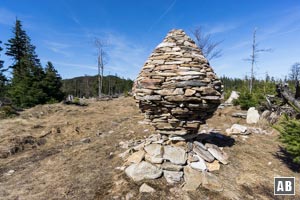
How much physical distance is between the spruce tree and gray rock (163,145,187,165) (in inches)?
757

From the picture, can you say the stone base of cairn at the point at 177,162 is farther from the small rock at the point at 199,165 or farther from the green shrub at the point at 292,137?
the green shrub at the point at 292,137

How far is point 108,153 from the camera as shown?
6363mm

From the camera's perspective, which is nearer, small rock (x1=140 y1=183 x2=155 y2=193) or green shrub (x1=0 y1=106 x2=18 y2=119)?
small rock (x1=140 y1=183 x2=155 y2=193)

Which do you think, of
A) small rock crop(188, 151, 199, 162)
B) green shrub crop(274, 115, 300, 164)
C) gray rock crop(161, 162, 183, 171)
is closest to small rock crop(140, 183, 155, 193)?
gray rock crop(161, 162, 183, 171)

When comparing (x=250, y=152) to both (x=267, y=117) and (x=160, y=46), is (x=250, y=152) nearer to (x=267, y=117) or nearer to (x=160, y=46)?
(x=160, y=46)

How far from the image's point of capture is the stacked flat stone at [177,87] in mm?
4930

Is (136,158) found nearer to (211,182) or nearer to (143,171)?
(143,171)

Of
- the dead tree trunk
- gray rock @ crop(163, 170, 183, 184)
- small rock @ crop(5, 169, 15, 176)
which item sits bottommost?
small rock @ crop(5, 169, 15, 176)

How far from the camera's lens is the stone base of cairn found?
14.6 ft

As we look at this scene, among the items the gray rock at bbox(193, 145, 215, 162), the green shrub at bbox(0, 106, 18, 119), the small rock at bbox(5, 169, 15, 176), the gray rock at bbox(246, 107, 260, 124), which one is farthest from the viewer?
the green shrub at bbox(0, 106, 18, 119)

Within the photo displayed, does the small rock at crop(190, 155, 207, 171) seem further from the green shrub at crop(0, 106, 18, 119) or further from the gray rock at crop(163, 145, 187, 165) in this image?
the green shrub at crop(0, 106, 18, 119)

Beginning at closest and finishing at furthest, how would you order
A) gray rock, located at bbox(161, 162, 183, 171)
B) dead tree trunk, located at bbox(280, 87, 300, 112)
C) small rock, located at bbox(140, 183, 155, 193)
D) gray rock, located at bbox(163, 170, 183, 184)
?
small rock, located at bbox(140, 183, 155, 193) < gray rock, located at bbox(163, 170, 183, 184) < gray rock, located at bbox(161, 162, 183, 171) < dead tree trunk, located at bbox(280, 87, 300, 112)

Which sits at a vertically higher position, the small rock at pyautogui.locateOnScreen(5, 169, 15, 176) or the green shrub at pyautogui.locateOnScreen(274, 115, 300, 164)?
the green shrub at pyautogui.locateOnScreen(274, 115, 300, 164)

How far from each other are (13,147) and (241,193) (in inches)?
336
